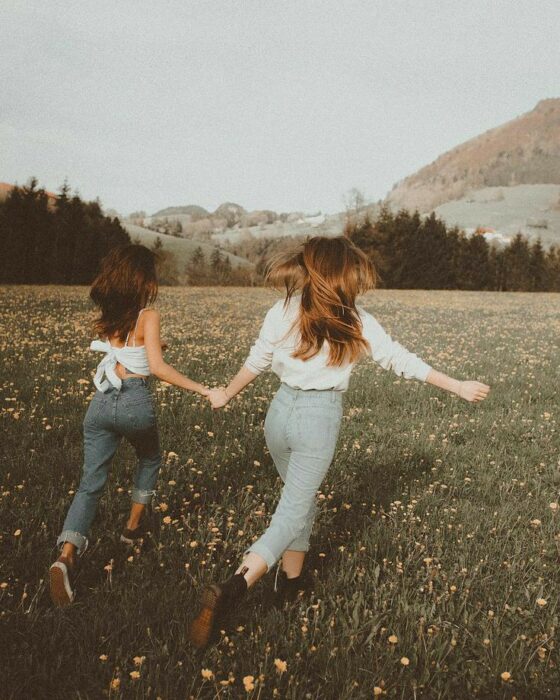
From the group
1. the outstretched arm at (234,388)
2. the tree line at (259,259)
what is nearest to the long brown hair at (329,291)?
the outstretched arm at (234,388)

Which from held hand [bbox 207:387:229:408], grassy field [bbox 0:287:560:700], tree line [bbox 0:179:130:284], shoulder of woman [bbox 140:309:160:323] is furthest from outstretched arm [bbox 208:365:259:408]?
tree line [bbox 0:179:130:284]

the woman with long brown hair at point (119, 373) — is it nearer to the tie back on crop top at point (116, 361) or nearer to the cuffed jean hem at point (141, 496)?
the tie back on crop top at point (116, 361)

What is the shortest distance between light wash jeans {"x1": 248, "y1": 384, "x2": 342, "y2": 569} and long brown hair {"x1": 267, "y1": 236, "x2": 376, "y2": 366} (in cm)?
26

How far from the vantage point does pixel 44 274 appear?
145ft

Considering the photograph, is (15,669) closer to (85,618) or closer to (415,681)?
(85,618)

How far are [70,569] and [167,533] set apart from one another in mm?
841

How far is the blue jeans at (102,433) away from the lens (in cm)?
370

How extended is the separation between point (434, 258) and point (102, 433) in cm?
5750

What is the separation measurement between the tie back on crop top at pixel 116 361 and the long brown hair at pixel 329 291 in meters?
1.07

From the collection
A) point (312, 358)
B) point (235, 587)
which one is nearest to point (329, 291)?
point (312, 358)

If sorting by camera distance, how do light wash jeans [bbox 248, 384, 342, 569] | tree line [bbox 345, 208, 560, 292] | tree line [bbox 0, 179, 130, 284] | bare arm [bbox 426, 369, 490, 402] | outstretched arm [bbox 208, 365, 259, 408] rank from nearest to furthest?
light wash jeans [bbox 248, 384, 342, 569]
bare arm [bbox 426, 369, 490, 402]
outstretched arm [bbox 208, 365, 259, 408]
tree line [bbox 0, 179, 130, 284]
tree line [bbox 345, 208, 560, 292]

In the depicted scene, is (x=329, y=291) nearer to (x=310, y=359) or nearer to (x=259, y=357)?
(x=310, y=359)

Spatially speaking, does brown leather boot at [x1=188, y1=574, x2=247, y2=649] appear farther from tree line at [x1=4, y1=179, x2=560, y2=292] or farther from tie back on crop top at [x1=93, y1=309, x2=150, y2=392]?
tree line at [x1=4, y1=179, x2=560, y2=292]

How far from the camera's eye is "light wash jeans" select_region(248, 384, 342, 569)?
3270mm
